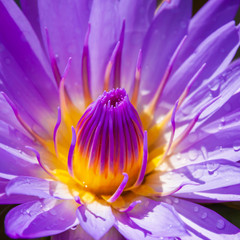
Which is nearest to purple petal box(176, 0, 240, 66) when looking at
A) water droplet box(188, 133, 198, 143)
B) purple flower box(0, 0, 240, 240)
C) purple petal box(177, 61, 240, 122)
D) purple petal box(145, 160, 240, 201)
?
purple flower box(0, 0, 240, 240)

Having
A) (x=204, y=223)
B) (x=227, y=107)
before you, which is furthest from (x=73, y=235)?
(x=227, y=107)

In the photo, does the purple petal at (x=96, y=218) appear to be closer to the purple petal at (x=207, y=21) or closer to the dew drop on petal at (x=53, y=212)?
the dew drop on petal at (x=53, y=212)

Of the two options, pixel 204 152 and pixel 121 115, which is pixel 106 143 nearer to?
pixel 121 115

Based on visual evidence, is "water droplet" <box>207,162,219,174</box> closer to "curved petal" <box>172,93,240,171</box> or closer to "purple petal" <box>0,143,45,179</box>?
"curved petal" <box>172,93,240,171</box>

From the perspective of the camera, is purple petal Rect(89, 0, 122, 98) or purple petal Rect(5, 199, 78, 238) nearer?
purple petal Rect(5, 199, 78, 238)

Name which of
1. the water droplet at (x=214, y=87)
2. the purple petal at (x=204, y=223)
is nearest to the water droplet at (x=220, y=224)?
the purple petal at (x=204, y=223)

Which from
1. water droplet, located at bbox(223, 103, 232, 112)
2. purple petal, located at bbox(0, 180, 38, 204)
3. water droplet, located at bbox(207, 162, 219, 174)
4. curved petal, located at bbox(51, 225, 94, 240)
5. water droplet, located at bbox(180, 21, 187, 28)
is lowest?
water droplet, located at bbox(207, 162, 219, 174)
